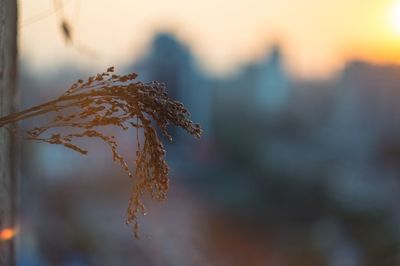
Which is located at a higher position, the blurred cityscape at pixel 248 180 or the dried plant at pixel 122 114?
the blurred cityscape at pixel 248 180

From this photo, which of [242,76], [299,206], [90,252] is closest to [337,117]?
[242,76]

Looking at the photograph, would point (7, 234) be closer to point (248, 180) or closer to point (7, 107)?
point (7, 107)

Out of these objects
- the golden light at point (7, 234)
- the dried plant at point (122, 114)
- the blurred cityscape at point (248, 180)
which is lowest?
the golden light at point (7, 234)

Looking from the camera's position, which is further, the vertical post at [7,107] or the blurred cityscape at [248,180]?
the blurred cityscape at [248,180]

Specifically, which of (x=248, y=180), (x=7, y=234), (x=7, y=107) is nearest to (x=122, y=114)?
(x=7, y=107)

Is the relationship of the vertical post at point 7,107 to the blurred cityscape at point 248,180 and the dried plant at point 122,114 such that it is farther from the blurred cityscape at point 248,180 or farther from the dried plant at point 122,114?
the blurred cityscape at point 248,180

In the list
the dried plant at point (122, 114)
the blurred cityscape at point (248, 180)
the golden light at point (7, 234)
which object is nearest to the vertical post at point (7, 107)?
the golden light at point (7, 234)
